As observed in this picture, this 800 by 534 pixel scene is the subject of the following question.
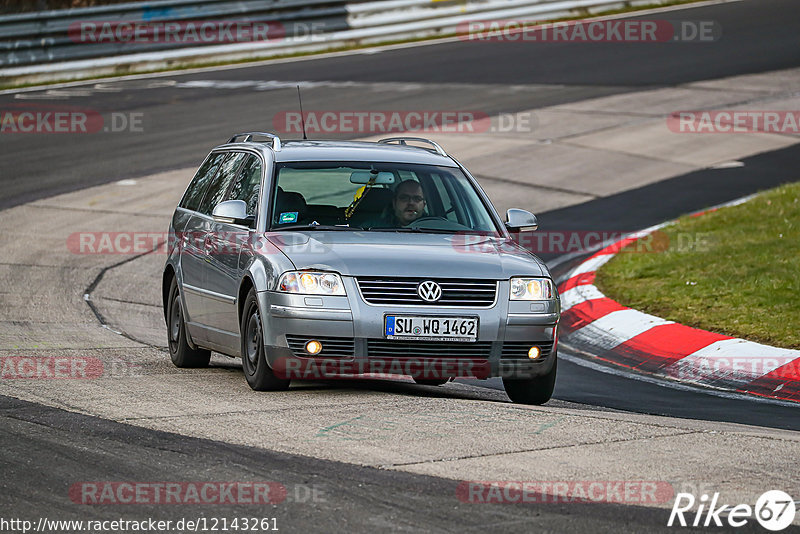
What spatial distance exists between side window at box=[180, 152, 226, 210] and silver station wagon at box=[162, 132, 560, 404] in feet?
1.64

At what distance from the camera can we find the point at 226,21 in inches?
1197

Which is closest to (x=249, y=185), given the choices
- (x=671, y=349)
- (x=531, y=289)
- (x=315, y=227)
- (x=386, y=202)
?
(x=315, y=227)

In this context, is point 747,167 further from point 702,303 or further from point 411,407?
point 411,407

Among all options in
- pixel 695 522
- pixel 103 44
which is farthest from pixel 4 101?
pixel 695 522

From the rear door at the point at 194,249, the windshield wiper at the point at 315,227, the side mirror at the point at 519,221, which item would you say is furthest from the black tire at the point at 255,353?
the side mirror at the point at 519,221

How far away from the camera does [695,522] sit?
533 cm

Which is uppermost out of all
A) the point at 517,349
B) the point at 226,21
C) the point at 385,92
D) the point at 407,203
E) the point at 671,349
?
the point at 226,21

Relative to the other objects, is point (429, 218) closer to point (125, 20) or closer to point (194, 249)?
point (194, 249)

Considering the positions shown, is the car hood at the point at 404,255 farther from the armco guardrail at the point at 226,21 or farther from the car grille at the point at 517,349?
the armco guardrail at the point at 226,21

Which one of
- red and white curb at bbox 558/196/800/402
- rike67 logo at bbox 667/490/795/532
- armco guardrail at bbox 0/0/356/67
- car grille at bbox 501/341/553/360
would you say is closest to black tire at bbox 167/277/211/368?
car grille at bbox 501/341/553/360

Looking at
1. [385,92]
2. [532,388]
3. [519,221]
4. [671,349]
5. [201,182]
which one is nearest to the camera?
[532,388]

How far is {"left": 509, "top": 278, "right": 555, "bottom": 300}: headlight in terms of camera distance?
814 centimetres

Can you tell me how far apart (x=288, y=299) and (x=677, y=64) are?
21.9 meters

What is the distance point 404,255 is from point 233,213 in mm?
1327
